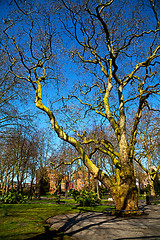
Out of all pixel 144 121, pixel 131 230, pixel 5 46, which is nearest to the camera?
pixel 131 230

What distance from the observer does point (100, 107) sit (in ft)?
39.1

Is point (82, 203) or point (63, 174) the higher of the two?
point (63, 174)

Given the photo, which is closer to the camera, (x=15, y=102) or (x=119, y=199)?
→ (x=119, y=199)

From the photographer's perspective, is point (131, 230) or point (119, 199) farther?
point (119, 199)

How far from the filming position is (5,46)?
963 centimetres

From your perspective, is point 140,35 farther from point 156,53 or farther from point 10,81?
point 10,81

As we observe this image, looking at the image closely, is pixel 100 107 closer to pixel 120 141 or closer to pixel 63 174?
pixel 120 141

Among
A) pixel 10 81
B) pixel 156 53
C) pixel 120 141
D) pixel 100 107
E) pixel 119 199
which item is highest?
pixel 156 53

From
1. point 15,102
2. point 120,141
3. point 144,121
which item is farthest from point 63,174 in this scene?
point 120,141

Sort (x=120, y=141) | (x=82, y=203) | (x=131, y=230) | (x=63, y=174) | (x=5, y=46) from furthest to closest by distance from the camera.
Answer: (x=63, y=174)
(x=82, y=203)
(x=5, y=46)
(x=120, y=141)
(x=131, y=230)

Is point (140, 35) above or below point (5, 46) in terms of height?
above

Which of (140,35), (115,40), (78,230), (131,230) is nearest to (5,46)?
(115,40)

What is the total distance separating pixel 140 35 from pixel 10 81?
28.7 feet

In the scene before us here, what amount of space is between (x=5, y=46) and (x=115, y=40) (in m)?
6.58
